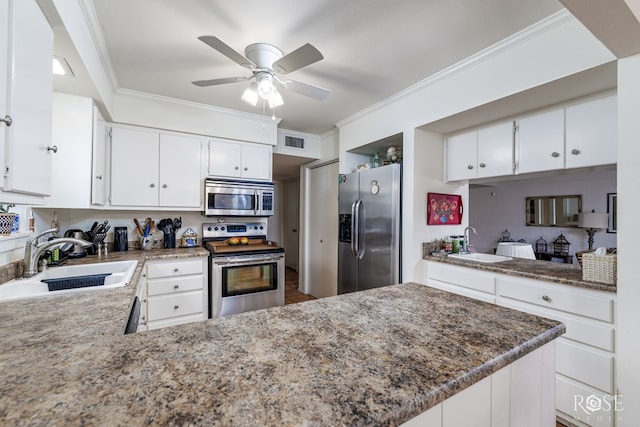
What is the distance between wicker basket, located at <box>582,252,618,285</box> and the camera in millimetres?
1520

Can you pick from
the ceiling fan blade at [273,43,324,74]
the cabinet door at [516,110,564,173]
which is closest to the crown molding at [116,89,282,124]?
the ceiling fan blade at [273,43,324,74]

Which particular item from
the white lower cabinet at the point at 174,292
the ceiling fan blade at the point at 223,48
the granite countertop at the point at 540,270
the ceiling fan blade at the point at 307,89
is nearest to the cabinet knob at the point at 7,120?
the ceiling fan blade at the point at 223,48

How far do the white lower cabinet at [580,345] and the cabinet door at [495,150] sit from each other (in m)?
0.90

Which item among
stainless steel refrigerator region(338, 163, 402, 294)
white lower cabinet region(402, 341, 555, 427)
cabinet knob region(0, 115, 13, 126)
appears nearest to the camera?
white lower cabinet region(402, 341, 555, 427)

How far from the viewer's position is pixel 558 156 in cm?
192

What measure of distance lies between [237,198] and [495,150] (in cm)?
257

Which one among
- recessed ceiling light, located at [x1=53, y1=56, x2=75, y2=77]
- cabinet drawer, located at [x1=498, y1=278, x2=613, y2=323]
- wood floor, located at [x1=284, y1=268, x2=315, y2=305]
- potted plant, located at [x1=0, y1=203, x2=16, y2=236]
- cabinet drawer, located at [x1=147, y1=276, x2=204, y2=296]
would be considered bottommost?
wood floor, located at [x1=284, y1=268, x2=315, y2=305]

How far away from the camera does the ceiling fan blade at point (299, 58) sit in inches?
58.1

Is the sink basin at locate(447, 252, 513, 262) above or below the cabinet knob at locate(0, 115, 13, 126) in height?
below

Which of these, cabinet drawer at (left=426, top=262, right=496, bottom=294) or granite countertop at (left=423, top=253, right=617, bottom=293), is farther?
cabinet drawer at (left=426, top=262, right=496, bottom=294)

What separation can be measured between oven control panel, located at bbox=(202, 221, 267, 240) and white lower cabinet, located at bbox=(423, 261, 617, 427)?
2724mm

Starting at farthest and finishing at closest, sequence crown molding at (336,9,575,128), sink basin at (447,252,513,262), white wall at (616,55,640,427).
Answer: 1. sink basin at (447,252,513,262)
2. crown molding at (336,9,575,128)
3. white wall at (616,55,640,427)

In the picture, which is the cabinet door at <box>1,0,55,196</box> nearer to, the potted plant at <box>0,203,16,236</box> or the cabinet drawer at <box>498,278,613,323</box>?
the potted plant at <box>0,203,16,236</box>

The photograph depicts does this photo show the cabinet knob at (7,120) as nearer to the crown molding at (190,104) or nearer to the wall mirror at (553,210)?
the crown molding at (190,104)
